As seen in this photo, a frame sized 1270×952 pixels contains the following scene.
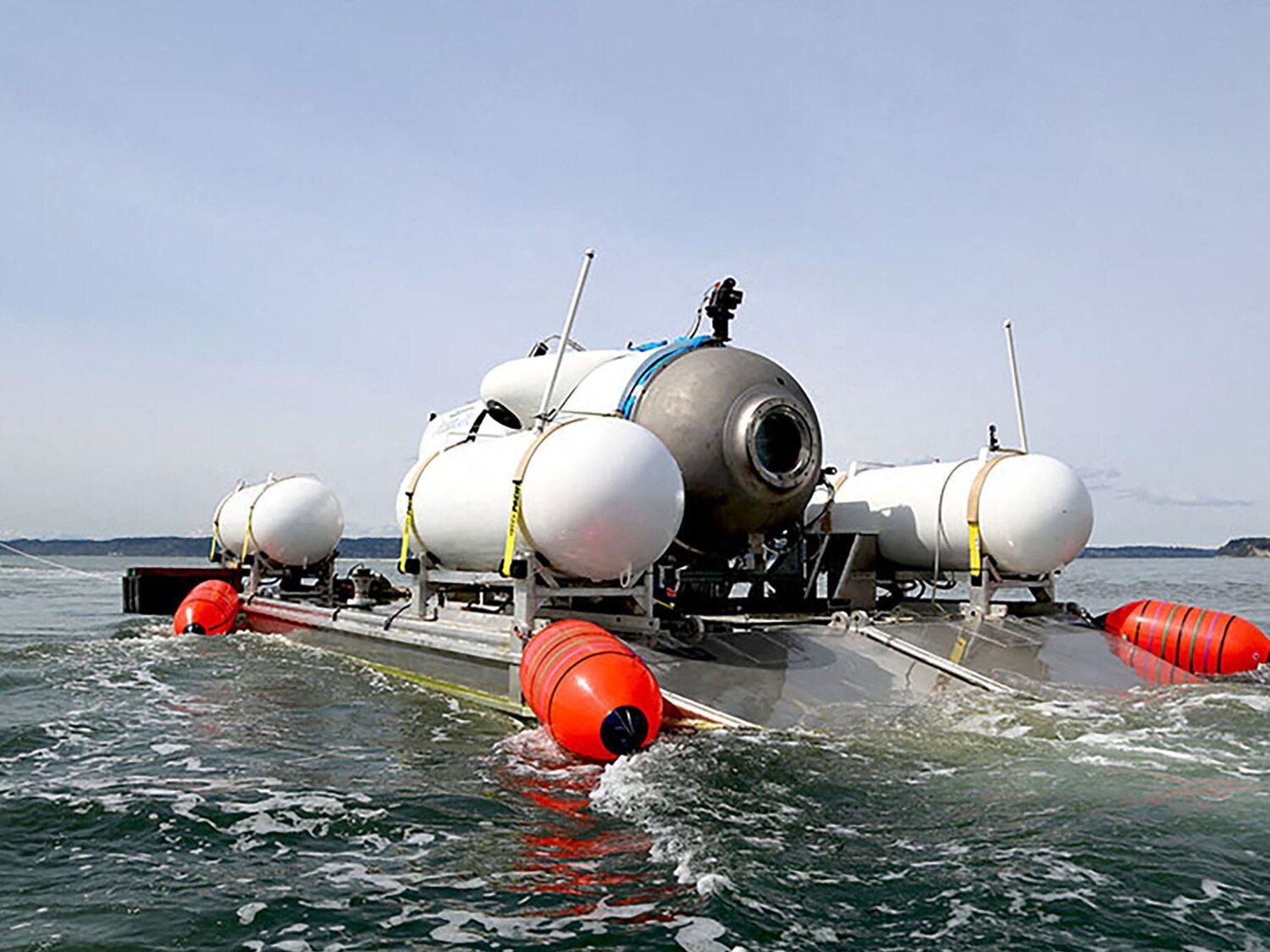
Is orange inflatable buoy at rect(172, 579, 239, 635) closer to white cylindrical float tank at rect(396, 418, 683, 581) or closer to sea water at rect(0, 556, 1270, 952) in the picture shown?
sea water at rect(0, 556, 1270, 952)

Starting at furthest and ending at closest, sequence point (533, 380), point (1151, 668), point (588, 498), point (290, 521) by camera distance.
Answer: point (290, 521) → point (533, 380) → point (1151, 668) → point (588, 498)

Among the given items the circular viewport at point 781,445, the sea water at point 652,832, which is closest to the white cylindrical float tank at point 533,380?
the circular viewport at point 781,445

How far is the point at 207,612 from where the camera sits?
18188 mm

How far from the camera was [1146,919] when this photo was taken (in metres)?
4.83

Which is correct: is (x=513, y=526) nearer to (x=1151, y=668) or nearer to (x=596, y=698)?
(x=596, y=698)

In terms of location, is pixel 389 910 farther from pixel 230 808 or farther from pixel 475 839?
pixel 230 808

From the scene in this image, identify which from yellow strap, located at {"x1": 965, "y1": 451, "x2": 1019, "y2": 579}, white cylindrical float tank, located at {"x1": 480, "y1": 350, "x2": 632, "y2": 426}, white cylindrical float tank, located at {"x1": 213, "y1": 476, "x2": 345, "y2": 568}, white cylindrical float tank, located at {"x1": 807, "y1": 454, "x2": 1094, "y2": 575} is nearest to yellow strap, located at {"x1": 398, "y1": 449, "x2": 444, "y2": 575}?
white cylindrical float tank, located at {"x1": 480, "y1": 350, "x2": 632, "y2": 426}

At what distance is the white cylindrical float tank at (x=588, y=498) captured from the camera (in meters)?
9.76

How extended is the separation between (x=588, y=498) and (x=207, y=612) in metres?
11.3

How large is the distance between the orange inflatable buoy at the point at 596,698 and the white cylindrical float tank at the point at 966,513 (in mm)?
6480

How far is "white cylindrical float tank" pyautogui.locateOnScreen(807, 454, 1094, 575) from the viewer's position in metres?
12.8

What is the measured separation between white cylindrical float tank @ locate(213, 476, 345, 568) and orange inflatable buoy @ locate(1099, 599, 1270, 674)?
46.2 ft

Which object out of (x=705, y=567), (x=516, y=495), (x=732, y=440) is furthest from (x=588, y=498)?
(x=705, y=567)

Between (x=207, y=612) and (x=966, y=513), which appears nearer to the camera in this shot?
(x=966, y=513)
